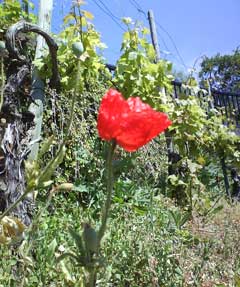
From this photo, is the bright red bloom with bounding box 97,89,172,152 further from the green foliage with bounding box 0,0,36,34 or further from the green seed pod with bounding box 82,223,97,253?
the green foliage with bounding box 0,0,36,34

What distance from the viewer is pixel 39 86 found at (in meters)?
2.78

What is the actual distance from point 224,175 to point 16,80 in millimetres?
3900

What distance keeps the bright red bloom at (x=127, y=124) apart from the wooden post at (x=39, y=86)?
1.64 metres

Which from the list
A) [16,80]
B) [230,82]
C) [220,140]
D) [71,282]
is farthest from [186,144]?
[230,82]

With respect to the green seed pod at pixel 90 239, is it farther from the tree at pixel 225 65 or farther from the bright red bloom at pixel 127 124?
the tree at pixel 225 65

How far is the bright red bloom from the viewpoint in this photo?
681 millimetres

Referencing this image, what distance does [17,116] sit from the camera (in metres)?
2.04

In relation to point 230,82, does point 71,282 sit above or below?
below

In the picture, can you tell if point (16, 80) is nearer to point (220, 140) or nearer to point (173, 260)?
point (173, 260)

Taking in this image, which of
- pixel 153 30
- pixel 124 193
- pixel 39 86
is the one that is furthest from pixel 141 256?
pixel 153 30

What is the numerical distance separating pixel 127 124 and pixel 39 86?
2181 mm

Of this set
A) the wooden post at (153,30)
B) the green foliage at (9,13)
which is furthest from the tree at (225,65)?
the green foliage at (9,13)

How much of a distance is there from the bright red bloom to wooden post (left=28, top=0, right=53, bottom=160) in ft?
5.37

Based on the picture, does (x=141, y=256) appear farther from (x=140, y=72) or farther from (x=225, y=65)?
(x=225, y=65)
